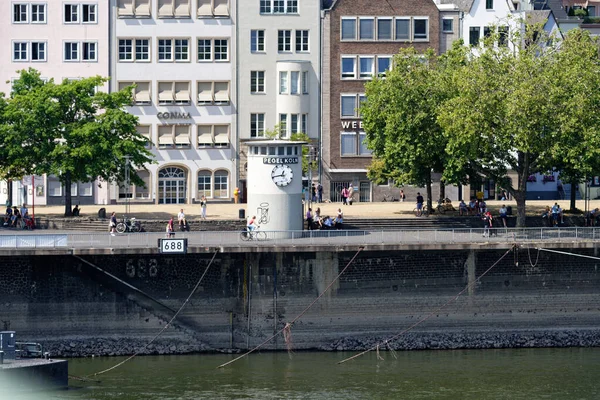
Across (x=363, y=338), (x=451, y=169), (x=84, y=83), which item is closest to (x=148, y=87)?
(x=84, y=83)

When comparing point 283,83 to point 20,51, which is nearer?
point 20,51

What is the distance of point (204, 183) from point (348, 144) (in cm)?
935

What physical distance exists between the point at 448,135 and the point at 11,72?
33.2 meters

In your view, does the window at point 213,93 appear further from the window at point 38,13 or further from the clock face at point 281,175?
the clock face at point 281,175

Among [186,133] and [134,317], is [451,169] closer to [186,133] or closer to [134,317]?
[134,317]

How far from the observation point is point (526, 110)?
77.2 meters

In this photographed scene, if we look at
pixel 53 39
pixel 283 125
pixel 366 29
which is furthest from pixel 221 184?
pixel 53 39

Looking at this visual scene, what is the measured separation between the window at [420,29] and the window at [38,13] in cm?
2287

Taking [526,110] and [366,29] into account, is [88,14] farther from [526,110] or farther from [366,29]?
[526,110]

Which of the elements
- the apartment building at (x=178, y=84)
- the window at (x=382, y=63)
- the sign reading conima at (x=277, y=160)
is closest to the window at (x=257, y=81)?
the apartment building at (x=178, y=84)

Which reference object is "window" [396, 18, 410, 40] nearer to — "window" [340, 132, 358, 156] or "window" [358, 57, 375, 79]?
Answer: "window" [358, 57, 375, 79]

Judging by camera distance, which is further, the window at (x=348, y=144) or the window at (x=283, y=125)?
the window at (x=348, y=144)

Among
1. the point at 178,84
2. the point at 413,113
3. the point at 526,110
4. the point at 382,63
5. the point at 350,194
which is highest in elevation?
the point at 382,63

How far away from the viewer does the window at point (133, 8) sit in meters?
101
